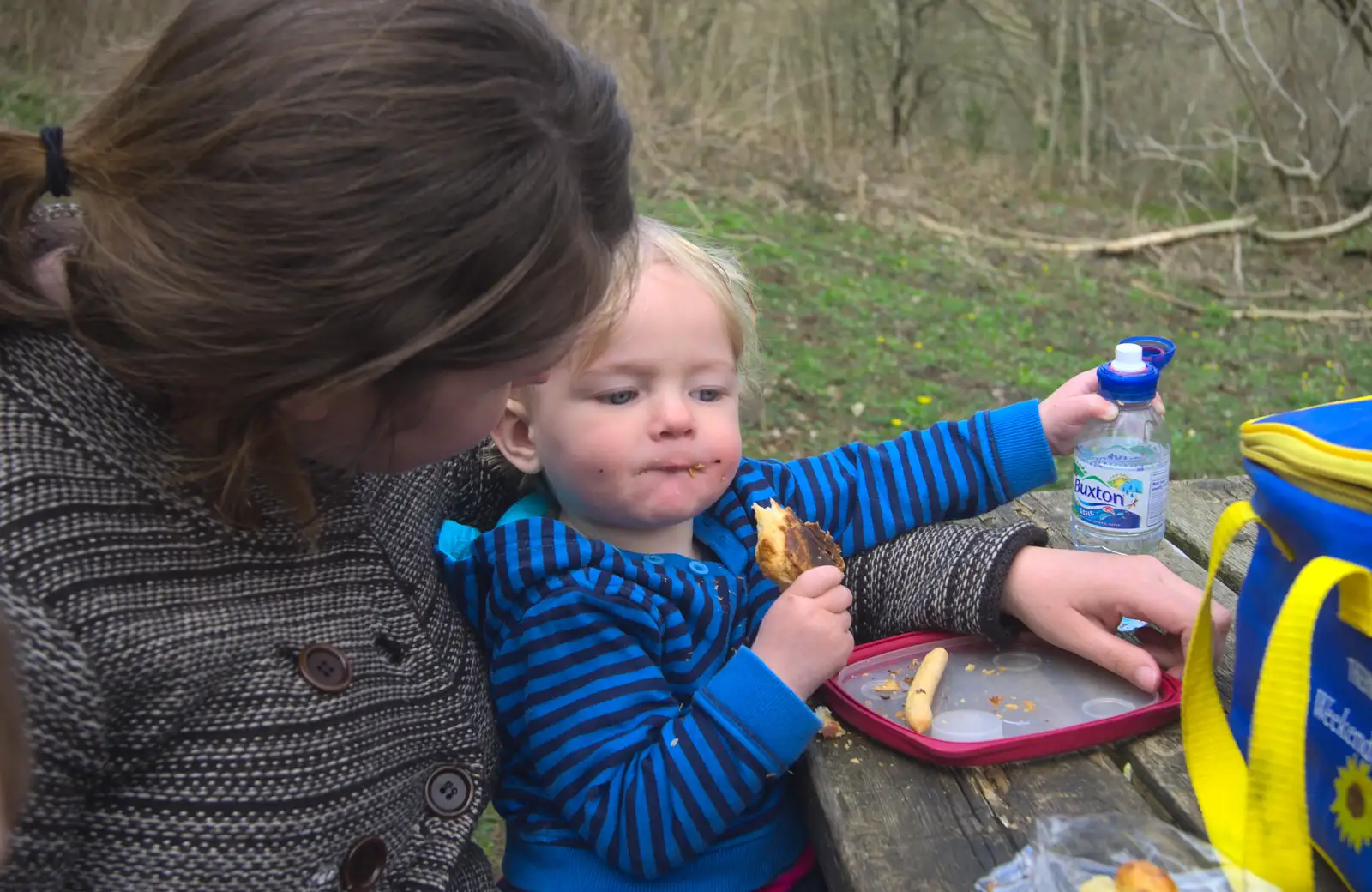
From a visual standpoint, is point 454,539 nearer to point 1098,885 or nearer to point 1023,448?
point 1023,448

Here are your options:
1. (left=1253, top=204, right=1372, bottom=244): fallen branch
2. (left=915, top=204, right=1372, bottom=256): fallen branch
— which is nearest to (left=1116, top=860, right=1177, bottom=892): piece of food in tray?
(left=915, top=204, right=1372, bottom=256): fallen branch

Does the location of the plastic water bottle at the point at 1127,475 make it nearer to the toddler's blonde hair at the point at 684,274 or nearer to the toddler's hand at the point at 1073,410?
the toddler's hand at the point at 1073,410

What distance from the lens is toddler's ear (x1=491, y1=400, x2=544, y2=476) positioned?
1.71m

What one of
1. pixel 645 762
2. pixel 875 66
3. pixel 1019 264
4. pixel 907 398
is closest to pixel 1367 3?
pixel 1019 264

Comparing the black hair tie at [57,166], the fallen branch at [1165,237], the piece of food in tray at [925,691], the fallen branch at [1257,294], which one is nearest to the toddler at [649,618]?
the piece of food in tray at [925,691]

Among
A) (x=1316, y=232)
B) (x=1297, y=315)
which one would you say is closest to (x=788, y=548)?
(x=1297, y=315)

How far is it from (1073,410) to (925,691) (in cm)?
63

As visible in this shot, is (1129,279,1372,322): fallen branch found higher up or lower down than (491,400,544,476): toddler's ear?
lower down

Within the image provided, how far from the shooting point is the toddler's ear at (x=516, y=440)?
1708mm

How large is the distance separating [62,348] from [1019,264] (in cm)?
734

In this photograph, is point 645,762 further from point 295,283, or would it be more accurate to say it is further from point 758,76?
point 758,76

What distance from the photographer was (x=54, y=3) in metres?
7.86

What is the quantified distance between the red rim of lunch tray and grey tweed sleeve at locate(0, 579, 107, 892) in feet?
2.75

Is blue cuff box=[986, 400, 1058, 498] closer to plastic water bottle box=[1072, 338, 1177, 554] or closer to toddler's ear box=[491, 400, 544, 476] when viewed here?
plastic water bottle box=[1072, 338, 1177, 554]
